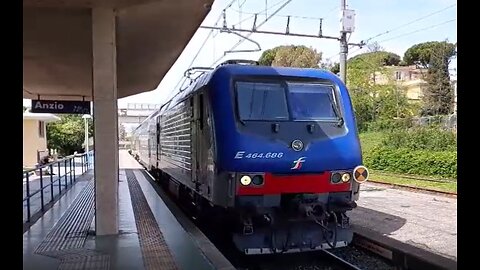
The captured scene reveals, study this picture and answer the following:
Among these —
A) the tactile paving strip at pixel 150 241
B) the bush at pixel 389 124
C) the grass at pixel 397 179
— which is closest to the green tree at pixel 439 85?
the bush at pixel 389 124

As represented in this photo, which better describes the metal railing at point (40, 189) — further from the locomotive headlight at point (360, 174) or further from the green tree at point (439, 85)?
the green tree at point (439, 85)

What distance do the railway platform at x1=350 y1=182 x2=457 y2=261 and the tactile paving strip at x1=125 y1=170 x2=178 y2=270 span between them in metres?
3.26

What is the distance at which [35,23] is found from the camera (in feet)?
25.2

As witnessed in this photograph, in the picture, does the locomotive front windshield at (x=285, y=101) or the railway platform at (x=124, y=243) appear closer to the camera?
the railway platform at (x=124, y=243)

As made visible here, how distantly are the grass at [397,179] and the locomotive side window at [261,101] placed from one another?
10.8 metres

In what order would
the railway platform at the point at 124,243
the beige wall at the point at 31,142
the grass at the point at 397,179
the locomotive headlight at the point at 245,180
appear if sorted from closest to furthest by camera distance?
the railway platform at the point at 124,243
the locomotive headlight at the point at 245,180
the grass at the point at 397,179
the beige wall at the point at 31,142

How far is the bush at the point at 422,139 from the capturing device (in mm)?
24237

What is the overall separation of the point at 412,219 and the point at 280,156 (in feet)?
17.2

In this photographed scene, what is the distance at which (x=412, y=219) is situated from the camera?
411 inches

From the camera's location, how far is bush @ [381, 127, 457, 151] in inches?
954

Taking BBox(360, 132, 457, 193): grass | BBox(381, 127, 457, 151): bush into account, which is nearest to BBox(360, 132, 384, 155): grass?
BBox(360, 132, 457, 193): grass

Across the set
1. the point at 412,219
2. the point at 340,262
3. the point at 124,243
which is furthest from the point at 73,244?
the point at 412,219

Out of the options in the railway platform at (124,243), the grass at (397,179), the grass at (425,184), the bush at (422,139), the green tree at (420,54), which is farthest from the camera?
the green tree at (420,54)

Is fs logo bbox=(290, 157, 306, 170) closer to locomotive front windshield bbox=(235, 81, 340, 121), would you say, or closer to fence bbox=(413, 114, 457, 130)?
locomotive front windshield bbox=(235, 81, 340, 121)
